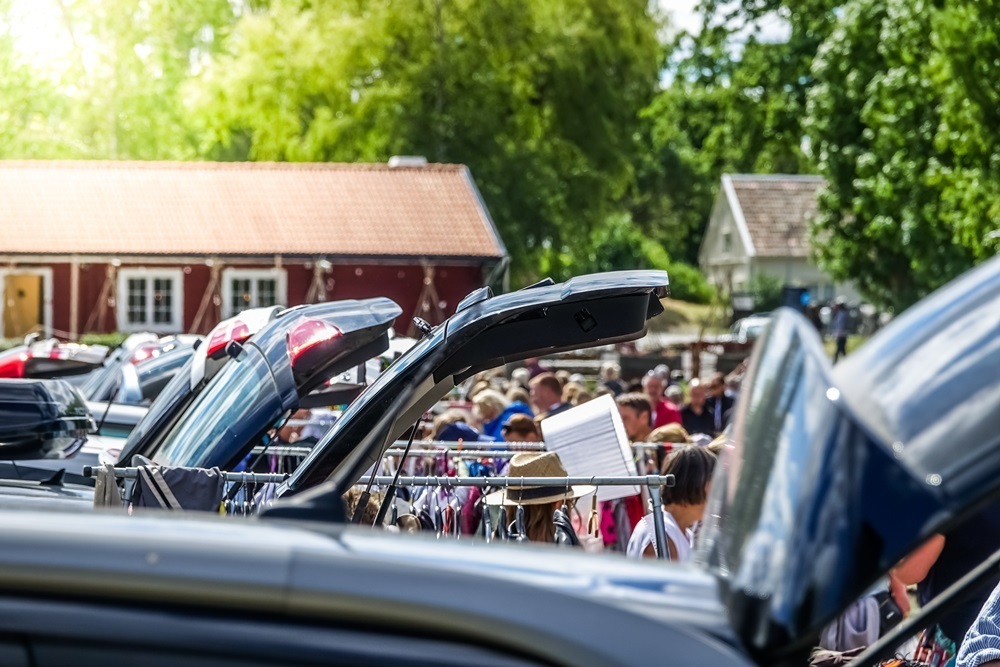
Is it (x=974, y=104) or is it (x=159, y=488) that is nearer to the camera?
(x=159, y=488)

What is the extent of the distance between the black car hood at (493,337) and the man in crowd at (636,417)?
682 cm

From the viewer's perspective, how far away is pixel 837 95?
111ft

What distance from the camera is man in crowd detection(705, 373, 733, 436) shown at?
619 inches

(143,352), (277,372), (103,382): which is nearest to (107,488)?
(277,372)

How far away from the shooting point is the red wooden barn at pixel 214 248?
39156mm

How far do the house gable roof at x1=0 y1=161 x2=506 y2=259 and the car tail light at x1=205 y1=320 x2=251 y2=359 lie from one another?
3248 cm

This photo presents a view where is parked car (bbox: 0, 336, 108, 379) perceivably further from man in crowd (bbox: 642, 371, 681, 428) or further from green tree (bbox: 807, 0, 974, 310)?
green tree (bbox: 807, 0, 974, 310)

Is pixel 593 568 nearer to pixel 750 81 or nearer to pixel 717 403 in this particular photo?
pixel 717 403

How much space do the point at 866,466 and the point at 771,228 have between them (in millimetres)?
78887

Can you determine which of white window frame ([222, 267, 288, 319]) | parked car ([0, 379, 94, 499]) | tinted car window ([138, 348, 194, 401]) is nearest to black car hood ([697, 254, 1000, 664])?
parked car ([0, 379, 94, 499])

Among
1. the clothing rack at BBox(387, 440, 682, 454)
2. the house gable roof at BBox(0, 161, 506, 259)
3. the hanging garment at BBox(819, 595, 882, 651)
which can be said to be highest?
the house gable roof at BBox(0, 161, 506, 259)

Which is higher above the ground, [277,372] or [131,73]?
[131,73]

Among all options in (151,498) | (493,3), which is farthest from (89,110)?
(151,498)

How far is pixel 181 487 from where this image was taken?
4562 millimetres
